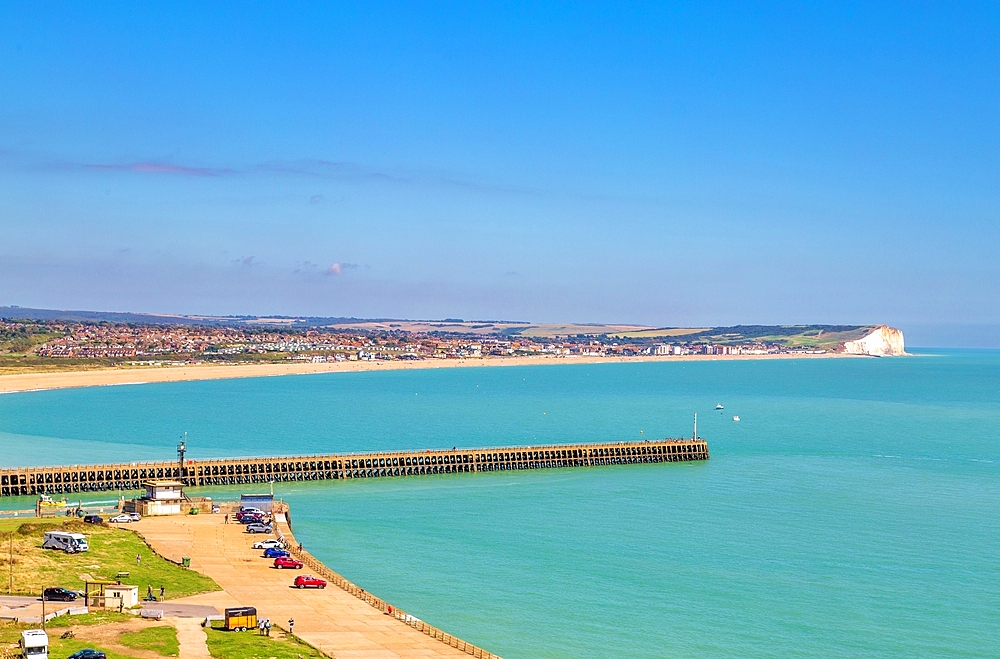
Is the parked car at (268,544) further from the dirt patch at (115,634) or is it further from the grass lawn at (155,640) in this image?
the grass lawn at (155,640)

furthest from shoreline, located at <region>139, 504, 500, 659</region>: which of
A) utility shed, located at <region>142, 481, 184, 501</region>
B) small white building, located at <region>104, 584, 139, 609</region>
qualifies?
utility shed, located at <region>142, 481, 184, 501</region>

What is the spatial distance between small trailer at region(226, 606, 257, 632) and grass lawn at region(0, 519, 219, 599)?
228 inches

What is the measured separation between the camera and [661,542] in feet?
196

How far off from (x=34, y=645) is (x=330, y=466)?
54.1 metres

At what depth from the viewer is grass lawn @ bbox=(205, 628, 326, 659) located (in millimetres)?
34144

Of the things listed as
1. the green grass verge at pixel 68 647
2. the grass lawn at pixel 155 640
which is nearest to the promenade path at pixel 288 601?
the grass lawn at pixel 155 640

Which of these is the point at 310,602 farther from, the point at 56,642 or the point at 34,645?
the point at 34,645

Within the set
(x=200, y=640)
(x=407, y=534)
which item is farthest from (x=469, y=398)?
(x=200, y=640)

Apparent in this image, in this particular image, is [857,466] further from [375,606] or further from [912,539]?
[375,606]

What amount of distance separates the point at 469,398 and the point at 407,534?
115719 mm

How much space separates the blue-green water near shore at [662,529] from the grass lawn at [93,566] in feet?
26.5

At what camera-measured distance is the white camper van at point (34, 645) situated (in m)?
31.3

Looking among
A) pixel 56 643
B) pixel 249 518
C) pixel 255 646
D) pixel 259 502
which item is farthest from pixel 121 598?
pixel 259 502

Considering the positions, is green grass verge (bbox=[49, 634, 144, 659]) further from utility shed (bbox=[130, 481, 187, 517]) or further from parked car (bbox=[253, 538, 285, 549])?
utility shed (bbox=[130, 481, 187, 517])
